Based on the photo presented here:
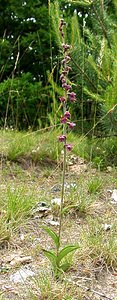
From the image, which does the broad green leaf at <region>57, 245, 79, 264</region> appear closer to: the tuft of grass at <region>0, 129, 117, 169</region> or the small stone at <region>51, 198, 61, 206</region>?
the small stone at <region>51, 198, 61, 206</region>

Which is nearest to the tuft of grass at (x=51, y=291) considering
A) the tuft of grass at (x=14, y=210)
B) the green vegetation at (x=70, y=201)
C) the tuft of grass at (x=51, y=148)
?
the green vegetation at (x=70, y=201)

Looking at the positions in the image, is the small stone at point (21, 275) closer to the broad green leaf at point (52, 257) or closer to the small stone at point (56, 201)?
the broad green leaf at point (52, 257)

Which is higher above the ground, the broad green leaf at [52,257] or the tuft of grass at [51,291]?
the broad green leaf at [52,257]

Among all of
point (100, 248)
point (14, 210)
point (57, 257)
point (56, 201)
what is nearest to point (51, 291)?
point (57, 257)

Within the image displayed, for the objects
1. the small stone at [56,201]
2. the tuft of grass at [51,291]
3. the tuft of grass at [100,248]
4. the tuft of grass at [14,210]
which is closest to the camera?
the tuft of grass at [51,291]

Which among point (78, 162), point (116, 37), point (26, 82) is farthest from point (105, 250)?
point (26, 82)

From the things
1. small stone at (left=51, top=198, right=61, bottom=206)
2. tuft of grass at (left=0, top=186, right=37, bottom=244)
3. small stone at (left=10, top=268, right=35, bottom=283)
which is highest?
tuft of grass at (left=0, top=186, right=37, bottom=244)

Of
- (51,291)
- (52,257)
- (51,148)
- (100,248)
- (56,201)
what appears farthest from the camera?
(51,148)

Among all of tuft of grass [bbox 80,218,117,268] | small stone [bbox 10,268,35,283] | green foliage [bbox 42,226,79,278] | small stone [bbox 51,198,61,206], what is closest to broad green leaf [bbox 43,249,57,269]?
green foliage [bbox 42,226,79,278]

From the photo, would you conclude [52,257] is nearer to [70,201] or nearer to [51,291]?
[51,291]

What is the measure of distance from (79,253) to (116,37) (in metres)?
2.02

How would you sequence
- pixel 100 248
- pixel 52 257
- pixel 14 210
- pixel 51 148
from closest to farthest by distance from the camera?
1. pixel 52 257
2. pixel 100 248
3. pixel 14 210
4. pixel 51 148

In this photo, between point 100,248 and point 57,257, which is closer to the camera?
point 57,257

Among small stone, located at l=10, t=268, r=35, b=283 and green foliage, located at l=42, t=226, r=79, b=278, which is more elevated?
green foliage, located at l=42, t=226, r=79, b=278
